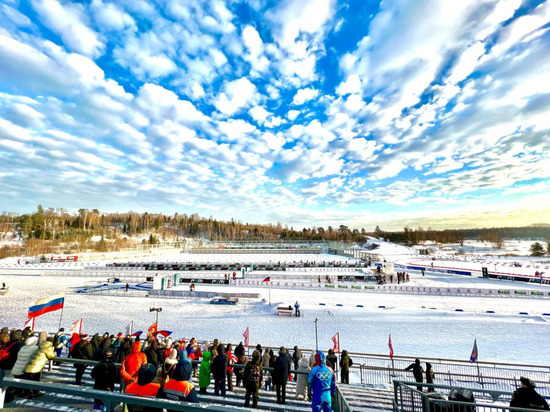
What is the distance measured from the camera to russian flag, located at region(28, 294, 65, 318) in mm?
13289

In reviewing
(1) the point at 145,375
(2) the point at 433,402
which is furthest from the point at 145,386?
(2) the point at 433,402

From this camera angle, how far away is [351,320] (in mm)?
19000

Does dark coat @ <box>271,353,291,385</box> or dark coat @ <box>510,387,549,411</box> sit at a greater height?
dark coat @ <box>510,387,549,411</box>

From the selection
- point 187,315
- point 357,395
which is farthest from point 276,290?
point 357,395

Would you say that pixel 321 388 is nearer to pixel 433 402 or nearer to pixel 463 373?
pixel 433 402

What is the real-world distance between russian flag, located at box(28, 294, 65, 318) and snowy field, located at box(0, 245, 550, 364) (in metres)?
3.38

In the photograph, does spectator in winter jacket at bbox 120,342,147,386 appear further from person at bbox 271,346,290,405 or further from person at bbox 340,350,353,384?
person at bbox 340,350,353,384

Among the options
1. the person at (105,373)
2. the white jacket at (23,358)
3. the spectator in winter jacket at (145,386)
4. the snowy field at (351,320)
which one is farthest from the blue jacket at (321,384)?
the snowy field at (351,320)

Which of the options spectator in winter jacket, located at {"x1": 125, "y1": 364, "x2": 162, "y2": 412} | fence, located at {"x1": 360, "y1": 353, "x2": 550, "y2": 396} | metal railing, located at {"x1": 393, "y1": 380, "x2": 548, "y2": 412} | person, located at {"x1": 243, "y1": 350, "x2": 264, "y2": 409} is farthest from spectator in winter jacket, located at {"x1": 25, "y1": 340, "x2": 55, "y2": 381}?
fence, located at {"x1": 360, "y1": 353, "x2": 550, "y2": 396}

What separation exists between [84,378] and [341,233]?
173897mm

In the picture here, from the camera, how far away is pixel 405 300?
24.8 metres

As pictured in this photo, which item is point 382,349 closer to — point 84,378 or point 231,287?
point 84,378

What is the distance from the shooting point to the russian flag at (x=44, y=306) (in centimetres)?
1329

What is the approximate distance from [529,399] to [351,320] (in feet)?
51.2
